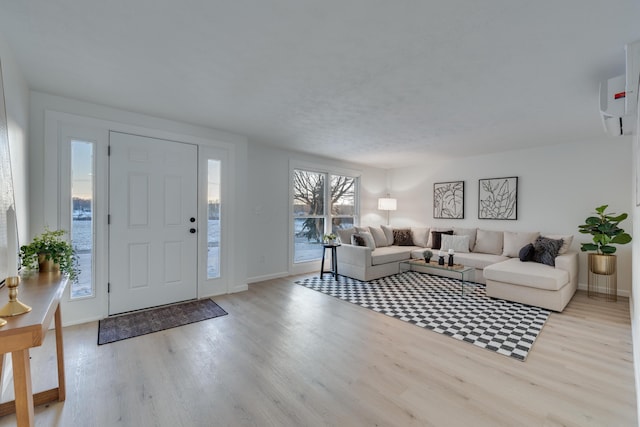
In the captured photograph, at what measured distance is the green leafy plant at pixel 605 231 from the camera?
3.57 meters

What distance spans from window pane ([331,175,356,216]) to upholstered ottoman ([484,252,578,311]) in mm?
3013

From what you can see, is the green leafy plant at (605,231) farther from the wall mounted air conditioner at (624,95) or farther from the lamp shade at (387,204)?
the lamp shade at (387,204)

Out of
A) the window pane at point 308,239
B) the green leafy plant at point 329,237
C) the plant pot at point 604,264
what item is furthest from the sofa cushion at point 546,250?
the window pane at point 308,239

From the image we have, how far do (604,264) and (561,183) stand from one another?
1382mm

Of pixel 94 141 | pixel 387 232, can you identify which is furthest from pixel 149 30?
pixel 387 232

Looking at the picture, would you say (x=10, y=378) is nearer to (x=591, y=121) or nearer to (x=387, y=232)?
(x=387, y=232)

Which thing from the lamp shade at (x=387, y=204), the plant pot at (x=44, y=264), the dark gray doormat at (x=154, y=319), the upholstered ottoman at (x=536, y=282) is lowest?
the dark gray doormat at (x=154, y=319)

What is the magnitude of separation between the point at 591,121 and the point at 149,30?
4.64 meters

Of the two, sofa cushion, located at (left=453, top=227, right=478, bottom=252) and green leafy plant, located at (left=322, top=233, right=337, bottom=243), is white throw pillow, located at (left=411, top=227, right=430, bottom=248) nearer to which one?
sofa cushion, located at (left=453, top=227, right=478, bottom=252)

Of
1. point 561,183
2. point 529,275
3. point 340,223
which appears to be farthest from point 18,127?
point 561,183

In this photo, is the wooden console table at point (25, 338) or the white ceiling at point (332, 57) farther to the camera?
the white ceiling at point (332, 57)

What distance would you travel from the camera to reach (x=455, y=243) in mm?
5160

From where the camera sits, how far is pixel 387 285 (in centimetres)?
445

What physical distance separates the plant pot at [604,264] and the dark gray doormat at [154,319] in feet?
15.8
